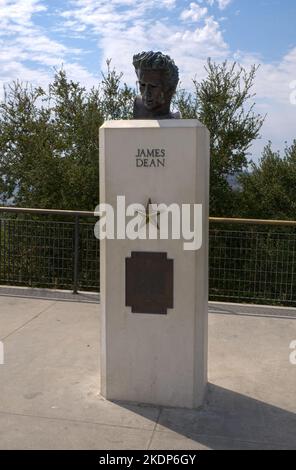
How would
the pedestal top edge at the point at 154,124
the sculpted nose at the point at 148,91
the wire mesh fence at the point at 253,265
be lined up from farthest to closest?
1. the wire mesh fence at the point at 253,265
2. the sculpted nose at the point at 148,91
3. the pedestal top edge at the point at 154,124

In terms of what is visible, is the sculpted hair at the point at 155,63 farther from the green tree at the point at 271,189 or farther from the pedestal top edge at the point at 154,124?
the green tree at the point at 271,189

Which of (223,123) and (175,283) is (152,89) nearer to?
(175,283)

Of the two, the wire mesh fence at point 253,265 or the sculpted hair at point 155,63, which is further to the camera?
the wire mesh fence at point 253,265

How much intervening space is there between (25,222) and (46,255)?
574 mm

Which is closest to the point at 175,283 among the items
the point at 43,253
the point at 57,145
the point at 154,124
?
the point at 154,124

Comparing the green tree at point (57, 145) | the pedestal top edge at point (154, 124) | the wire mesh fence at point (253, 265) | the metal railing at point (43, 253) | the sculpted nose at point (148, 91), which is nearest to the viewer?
the pedestal top edge at point (154, 124)

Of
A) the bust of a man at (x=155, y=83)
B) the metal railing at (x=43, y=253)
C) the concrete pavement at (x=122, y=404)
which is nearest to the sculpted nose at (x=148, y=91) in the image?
the bust of a man at (x=155, y=83)

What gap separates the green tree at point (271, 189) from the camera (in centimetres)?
1506

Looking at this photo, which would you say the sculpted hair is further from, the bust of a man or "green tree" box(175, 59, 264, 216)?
"green tree" box(175, 59, 264, 216)

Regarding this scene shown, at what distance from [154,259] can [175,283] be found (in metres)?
0.23

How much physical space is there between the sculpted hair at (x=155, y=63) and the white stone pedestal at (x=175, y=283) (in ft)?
1.35

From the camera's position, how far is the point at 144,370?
3.91 meters

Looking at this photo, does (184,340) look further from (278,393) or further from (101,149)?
(101,149)

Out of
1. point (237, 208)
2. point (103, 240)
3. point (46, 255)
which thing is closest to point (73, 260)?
point (46, 255)
